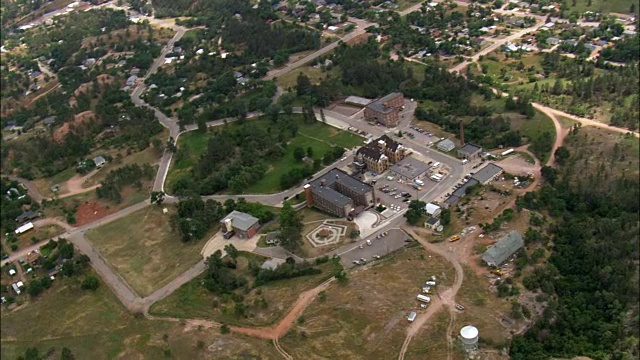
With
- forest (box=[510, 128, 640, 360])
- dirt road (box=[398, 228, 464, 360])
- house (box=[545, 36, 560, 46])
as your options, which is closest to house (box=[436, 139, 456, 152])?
forest (box=[510, 128, 640, 360])

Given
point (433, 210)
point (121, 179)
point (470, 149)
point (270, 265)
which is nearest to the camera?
point (270, 265)

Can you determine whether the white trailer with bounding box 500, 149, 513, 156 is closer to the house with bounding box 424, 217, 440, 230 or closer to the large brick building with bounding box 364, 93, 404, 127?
the house with bounding box 424, 217, 440, 230

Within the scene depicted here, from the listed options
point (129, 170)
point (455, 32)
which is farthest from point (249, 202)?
point (455, 32)

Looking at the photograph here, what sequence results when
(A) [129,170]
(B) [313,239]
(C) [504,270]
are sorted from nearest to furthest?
(C) [504,270] < (B) [313,239] < (A) [129,170]

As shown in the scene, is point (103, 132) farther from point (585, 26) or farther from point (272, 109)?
point (585, 26)

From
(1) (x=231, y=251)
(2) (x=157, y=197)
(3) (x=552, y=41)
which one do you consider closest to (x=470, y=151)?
(1) (x=231, y=251)

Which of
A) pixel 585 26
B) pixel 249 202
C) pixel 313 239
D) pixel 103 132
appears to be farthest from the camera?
pixel 585 26

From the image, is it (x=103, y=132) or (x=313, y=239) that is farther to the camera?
(x=103, y=132)

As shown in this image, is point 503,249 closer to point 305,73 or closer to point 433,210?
point 433,210
